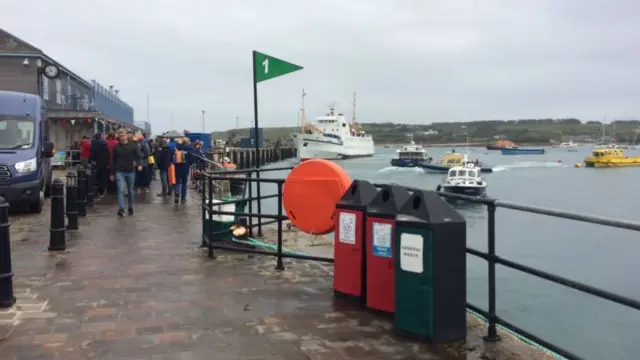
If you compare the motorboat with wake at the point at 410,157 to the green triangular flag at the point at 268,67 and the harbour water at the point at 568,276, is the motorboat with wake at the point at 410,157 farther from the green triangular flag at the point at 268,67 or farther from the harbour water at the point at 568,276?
the green triangular flag at the point at 268,67

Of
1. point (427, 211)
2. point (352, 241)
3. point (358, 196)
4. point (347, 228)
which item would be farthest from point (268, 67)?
point (427, 211)

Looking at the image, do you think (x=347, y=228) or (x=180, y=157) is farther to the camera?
(x=180, y=157)

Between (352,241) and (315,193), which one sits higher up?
(315,193)

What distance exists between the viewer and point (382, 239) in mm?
5434

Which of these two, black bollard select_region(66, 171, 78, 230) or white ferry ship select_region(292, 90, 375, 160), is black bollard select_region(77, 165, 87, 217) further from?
white ferry ship select_region(292, 90, 375, 160)

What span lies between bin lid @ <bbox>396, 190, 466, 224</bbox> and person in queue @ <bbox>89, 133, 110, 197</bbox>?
12.9 metres

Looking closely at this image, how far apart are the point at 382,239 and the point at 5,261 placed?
11.5 feet

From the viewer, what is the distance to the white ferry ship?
357 feet

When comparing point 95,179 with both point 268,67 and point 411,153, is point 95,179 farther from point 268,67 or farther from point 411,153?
point 411,153

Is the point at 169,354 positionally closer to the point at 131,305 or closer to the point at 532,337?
the point at 131,305

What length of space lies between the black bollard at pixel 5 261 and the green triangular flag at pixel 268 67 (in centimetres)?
449

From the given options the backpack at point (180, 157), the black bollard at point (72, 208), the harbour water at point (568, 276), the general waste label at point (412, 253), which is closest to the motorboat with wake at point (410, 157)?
the harbour water at point (568, 276)

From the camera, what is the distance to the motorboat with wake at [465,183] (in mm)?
52688

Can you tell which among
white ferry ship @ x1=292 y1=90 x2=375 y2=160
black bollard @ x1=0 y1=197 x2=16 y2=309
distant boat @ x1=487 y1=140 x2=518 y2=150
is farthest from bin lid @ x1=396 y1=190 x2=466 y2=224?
distant boat @ x1=487 y1=140 x2=518 y2=150
